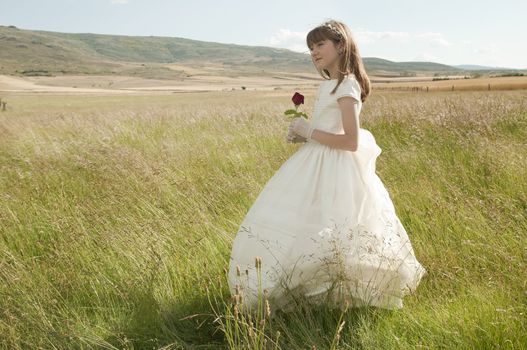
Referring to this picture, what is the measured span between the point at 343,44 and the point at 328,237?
1.21 metres

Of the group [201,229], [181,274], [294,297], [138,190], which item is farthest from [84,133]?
[294,297]

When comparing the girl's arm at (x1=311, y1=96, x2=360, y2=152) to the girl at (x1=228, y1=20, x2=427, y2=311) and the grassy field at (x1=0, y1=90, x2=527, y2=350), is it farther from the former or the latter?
the grassy field at (x1=0, y1=90, x2=527, y2=350)

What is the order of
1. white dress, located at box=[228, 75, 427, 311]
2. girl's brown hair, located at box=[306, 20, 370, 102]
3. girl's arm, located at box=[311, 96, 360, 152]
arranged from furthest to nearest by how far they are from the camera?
1. girl's brown hair, located at box=[306, 20, 370, 102]
2. girl's arm, located at box=[311, 96, 360, 152]
3. white dress, located at box=[228, 75, 427, 311]

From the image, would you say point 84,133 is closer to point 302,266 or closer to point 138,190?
point 138,190

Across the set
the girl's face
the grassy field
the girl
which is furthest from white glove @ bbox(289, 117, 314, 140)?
the grassy field

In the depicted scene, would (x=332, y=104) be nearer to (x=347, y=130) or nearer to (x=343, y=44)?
(x=347, y=130)

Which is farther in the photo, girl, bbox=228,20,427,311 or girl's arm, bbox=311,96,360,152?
girl's arm, bbox=311,96,360,152

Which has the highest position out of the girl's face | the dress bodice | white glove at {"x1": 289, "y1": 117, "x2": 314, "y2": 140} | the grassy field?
the girl's face

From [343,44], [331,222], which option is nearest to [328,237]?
[331,222]

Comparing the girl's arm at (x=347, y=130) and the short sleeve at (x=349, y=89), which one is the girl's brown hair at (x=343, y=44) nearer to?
the short sleeve at (x=349, y=89)

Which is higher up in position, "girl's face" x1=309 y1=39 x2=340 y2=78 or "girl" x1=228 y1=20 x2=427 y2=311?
"girl's face" x1=309 y1=39 x2=340 y2=78

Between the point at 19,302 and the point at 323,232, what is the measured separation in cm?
187

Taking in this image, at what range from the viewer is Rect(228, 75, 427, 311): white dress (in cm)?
249

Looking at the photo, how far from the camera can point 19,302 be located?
270cm
